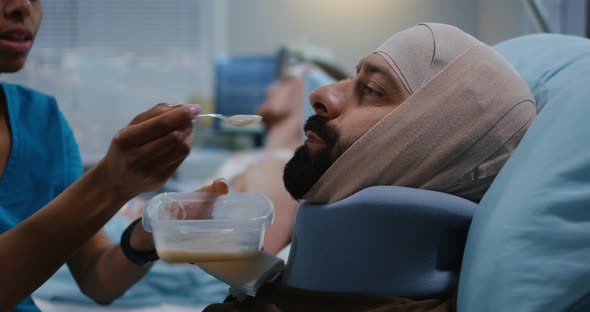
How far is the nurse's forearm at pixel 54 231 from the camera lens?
2.79 feet

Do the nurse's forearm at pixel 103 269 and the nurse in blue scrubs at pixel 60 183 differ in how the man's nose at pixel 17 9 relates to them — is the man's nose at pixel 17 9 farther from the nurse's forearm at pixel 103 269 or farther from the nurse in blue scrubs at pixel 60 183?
the nurse's forearm at pixel 103 269

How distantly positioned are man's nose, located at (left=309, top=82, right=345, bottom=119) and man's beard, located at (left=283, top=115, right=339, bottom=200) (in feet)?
0.08

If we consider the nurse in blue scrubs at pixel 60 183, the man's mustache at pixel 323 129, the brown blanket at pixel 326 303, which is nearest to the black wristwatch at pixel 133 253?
the nurse in blue scrubs at pixel 60 183

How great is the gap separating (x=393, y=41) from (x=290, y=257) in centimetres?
40

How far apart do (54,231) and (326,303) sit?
0.40 metres

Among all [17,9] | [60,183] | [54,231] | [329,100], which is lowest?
[60,183]

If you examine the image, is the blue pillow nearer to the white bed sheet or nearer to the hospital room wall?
the white bed sheet

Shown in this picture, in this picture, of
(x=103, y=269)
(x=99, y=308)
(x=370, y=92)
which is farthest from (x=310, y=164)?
(x=99, y=308)

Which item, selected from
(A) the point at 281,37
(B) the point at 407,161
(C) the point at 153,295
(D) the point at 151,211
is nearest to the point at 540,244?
(B) the point at 407,161

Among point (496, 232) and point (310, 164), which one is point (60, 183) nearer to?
point (310, 164)

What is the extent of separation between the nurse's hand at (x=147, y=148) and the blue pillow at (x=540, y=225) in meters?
0.42

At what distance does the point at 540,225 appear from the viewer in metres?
0.73

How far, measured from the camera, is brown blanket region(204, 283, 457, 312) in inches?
33.3

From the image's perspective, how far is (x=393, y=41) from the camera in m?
1.04
